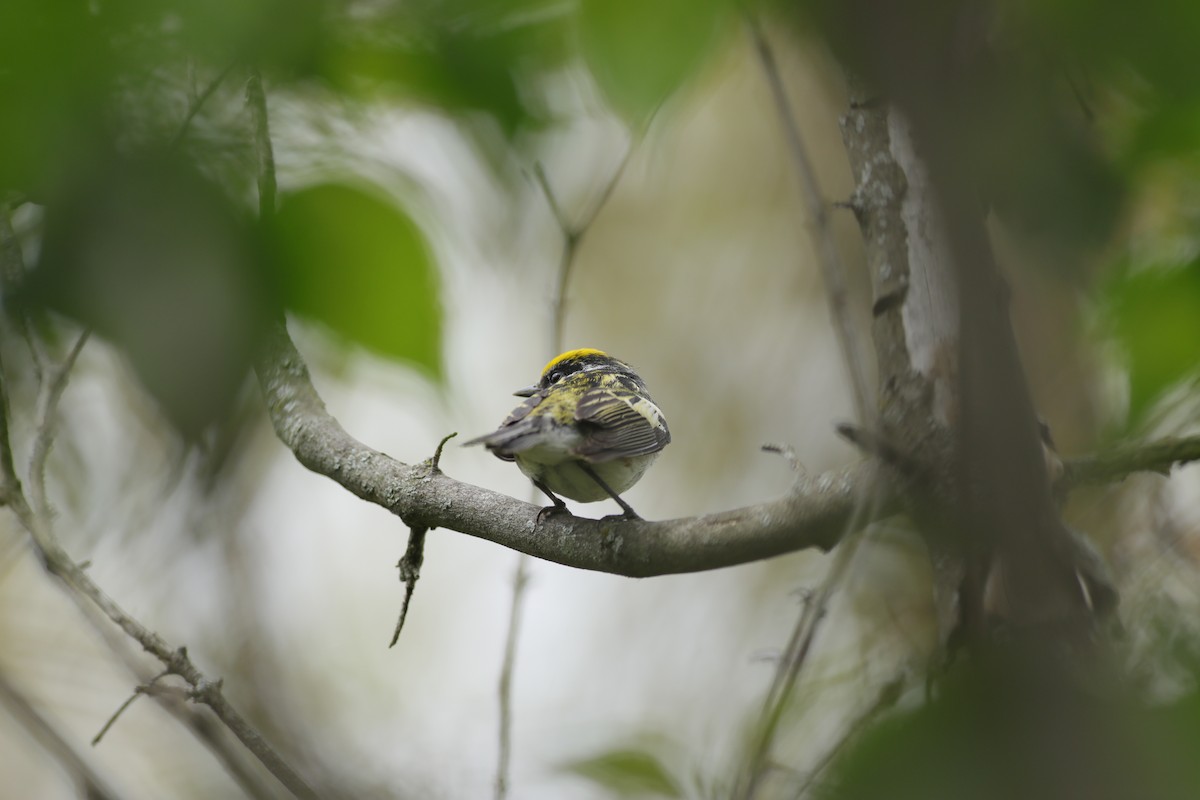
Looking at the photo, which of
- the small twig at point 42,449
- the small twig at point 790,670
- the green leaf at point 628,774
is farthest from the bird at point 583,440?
the small twig at point 42,449

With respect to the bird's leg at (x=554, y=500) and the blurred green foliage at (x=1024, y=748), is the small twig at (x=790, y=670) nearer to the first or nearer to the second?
the blurred green foliage at (x=1024, y=748)

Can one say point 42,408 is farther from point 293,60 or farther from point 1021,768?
point 1021,768

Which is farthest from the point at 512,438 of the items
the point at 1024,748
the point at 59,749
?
the point at 1024,748

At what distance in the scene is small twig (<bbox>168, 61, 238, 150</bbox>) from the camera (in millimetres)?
1042

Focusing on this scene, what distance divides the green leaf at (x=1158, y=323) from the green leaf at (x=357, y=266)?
35.9 inches

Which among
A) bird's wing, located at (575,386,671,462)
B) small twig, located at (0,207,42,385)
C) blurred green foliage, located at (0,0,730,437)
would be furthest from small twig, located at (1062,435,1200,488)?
small twig, located at (0,207,42,385)

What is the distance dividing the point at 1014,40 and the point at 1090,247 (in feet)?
0.88

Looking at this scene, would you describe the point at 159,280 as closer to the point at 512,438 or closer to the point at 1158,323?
the point at 1158,323

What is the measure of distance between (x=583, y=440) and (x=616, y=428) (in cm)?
10

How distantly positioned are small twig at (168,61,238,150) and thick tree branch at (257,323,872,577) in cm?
59

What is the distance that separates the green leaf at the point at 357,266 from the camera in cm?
117

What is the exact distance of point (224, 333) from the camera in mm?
990

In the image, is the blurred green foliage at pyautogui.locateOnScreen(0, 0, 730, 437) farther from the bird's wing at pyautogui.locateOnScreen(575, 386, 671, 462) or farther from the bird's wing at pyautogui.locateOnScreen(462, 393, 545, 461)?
the bird's wing at pyautogui.locateOnScreen(575, 386, 671, 462)

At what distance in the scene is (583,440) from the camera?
8.23 feet
